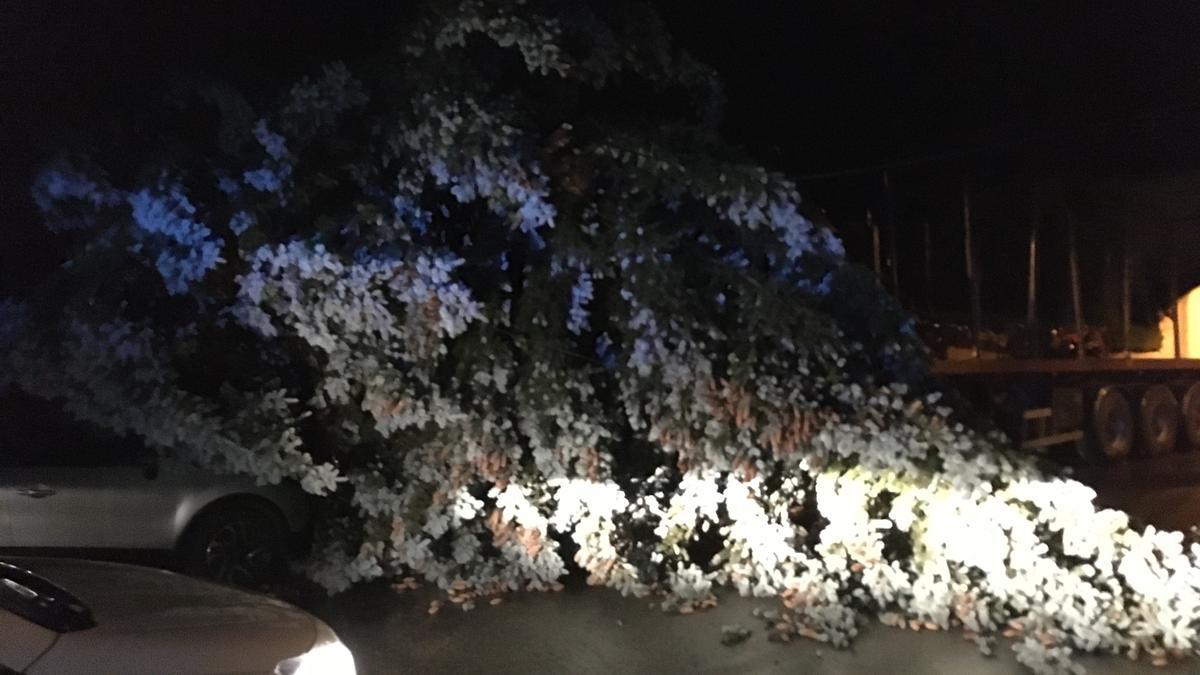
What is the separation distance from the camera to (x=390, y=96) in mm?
6969

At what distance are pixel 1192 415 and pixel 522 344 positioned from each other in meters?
11.7

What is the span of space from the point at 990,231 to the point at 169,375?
28.4 feet

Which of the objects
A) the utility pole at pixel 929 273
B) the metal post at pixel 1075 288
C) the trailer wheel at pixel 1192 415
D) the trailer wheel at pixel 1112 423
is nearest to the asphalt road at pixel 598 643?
the utility pole at pixel 929 273

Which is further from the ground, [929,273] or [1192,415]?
[929,273]

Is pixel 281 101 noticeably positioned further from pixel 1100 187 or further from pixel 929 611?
pixel 1100 187

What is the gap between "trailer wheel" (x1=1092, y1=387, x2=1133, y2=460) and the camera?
13461 millimetres

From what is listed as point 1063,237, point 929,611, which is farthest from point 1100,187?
point 929,611

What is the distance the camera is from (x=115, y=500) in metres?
6.94

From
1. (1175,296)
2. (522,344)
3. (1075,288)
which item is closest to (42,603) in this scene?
(522,344)

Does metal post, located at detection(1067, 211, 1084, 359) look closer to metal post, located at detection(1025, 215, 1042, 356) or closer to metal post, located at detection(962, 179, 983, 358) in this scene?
metal post, located at detection(1025, 215, 1042, 356)

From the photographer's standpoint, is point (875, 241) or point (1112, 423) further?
point (1112, 423)

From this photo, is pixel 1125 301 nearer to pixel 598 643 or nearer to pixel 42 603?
pixel 598 643

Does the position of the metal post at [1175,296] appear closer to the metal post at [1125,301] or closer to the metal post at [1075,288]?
the metal post at [1125,301]

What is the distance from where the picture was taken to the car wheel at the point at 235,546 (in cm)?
703
